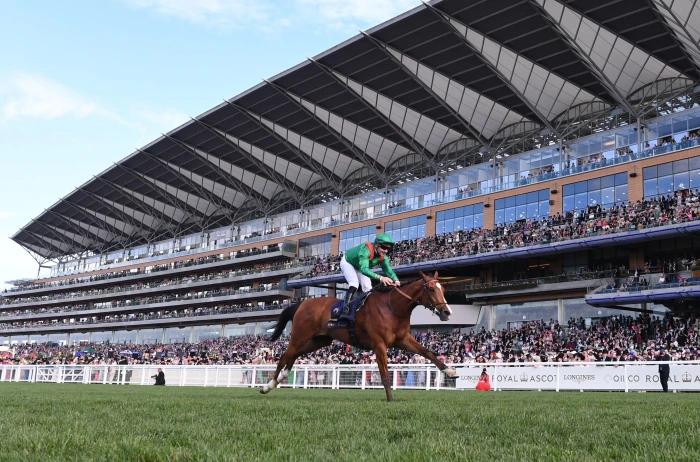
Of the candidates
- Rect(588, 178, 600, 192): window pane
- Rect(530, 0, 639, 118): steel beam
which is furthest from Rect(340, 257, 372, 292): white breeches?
Rect(588, 178, 600, 192): window pane

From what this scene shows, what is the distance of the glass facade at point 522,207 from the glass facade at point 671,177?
772 centimetres

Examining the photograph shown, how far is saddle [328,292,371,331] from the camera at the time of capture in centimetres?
1104

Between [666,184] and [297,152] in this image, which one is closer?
[666,184]

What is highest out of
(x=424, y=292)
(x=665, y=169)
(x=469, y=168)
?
(x=469, y=168)

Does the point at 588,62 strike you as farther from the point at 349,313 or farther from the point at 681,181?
the point at 349,313

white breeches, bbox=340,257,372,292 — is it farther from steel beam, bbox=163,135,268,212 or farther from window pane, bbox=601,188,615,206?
steel beam, bbox=163,135,268,212

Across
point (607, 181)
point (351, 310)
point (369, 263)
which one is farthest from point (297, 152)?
point (351, 310)

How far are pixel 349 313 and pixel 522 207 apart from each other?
1718 inches

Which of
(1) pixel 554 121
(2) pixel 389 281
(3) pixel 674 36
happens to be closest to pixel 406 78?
(1) pixel 554 121

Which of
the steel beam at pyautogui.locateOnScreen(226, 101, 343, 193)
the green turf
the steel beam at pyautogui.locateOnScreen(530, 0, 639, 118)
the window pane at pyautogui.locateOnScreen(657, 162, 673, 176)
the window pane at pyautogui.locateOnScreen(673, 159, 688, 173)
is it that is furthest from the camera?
the steel beam at pyautogui.locateOnScreen(226, 101, 343, 193)

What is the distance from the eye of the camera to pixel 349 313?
36.3 ft

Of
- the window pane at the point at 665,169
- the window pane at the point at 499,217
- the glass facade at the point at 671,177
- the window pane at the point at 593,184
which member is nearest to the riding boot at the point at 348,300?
the glass facade at the point at 671,177

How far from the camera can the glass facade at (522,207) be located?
167ft

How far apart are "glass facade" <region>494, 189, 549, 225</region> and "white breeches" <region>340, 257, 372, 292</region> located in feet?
135
